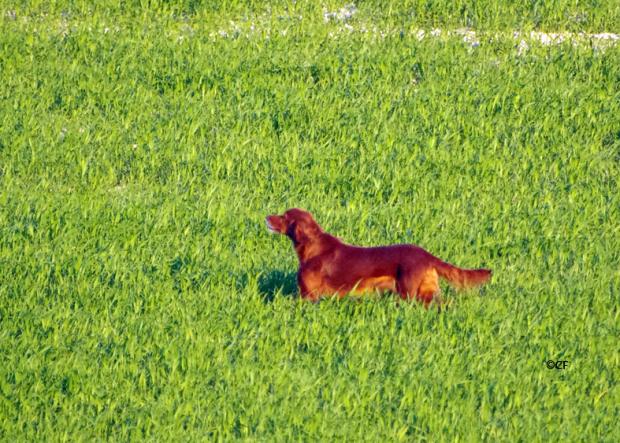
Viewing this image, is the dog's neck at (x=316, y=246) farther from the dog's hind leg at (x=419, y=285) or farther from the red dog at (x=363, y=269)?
the dog's hind leg at (x=419, y=285)

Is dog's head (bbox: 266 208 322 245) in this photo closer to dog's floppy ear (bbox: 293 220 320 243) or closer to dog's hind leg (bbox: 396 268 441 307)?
dog's floppy ear (bbox: 293 220 320 243)

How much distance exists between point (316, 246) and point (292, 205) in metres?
2.01

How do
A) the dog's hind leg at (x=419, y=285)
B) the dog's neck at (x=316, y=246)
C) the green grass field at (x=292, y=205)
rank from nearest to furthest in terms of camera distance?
the green grass field at (x=292, y=205), the dog's hind leg at (x=419, y=285), the dog's neck at (x=316, y=246)

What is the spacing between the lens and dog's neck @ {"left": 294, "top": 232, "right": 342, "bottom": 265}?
753 cm

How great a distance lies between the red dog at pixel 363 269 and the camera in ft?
23.9

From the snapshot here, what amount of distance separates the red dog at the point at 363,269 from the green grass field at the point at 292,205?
6.3 inches

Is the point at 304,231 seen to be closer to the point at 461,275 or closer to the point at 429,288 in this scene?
the point at 429,288

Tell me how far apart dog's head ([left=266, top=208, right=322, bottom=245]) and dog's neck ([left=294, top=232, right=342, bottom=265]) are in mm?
22

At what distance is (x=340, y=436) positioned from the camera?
6.06 m

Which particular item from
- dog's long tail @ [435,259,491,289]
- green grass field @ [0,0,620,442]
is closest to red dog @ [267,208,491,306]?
dog's long tail @ [435,259,491,289]

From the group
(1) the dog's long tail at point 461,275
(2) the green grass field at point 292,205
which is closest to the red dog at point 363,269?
(1) the dog's long tail at point 461,275

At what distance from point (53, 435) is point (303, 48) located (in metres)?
6.91

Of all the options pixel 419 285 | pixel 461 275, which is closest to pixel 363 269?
pixel 419 285

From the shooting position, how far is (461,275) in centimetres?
737
